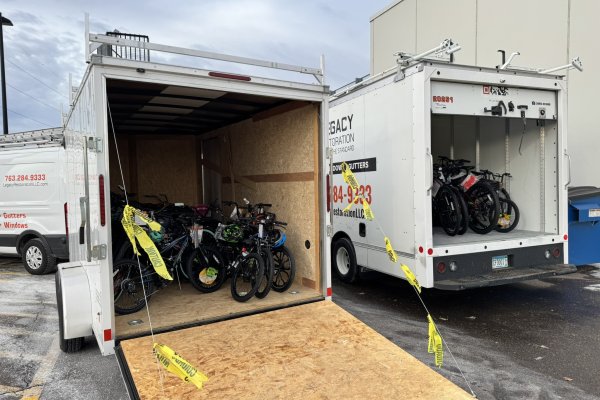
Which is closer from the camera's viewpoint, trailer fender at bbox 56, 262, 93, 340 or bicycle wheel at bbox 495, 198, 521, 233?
trailer fender at bbox 56, 262, 93, 340

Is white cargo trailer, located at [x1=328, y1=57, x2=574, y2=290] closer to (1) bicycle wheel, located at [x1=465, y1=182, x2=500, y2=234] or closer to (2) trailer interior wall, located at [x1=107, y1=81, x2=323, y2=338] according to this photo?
(1) bicycle wheel, located at [x1=465, y1=182, x2=500, y2=234]

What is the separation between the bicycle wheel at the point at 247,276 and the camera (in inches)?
176

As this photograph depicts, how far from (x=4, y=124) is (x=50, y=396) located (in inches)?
507

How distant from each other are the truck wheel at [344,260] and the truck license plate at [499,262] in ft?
6.31

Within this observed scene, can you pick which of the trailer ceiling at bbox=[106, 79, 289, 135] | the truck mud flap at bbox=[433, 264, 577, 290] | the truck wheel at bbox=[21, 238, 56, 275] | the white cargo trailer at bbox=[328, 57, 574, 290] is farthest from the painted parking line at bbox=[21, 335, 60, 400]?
the truck wheel at bbox=[21, 238, 56, 275]

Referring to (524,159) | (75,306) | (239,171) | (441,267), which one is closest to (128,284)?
(75,306)

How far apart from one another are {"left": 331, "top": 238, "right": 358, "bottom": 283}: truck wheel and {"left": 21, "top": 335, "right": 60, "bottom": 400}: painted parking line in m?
3.80

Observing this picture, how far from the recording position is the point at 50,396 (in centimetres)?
346

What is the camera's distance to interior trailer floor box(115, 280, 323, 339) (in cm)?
366

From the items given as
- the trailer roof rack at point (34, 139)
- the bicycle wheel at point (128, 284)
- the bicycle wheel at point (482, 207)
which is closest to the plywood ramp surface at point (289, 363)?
the bicycle wheel at point (128, 284)

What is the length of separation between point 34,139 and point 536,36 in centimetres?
1078

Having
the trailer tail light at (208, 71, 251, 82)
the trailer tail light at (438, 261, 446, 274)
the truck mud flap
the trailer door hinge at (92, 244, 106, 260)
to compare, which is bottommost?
the truck mud flap

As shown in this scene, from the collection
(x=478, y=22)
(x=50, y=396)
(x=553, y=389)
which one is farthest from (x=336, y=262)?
(x=478, y=22)

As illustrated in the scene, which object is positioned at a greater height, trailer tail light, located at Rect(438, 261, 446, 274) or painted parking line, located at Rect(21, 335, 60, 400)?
trailer tail light, located at Rect(438, 261, 446, 274)
